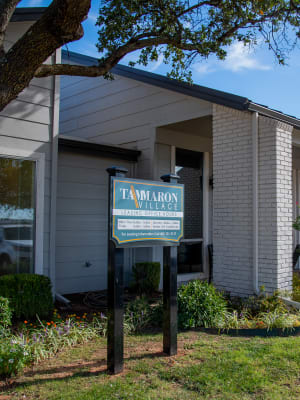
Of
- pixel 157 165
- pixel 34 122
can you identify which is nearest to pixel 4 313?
pixel 34 122

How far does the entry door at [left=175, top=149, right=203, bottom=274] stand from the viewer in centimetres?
901

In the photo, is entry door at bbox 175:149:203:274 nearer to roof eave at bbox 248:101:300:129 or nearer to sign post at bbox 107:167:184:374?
roof eave at bbox 248:101:300:129

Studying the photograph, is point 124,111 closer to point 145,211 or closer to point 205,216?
point 205,216

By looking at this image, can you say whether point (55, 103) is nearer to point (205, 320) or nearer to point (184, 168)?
point (184, 168)

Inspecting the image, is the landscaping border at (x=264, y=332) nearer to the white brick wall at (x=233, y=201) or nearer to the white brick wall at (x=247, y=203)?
the white brick wall at (x=247, y=203)

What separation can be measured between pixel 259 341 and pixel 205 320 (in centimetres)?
80

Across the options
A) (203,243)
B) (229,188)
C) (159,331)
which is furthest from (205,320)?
(203,243)

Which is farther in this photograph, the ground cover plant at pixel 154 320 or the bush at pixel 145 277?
the bush at pixel 145 277

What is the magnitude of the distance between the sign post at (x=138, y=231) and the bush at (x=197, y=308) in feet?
3.21

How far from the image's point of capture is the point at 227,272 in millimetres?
6746

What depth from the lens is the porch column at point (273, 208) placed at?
6.24 metres

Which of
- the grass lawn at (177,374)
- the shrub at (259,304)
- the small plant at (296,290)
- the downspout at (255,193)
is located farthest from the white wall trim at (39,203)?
the small plant at (296,290)

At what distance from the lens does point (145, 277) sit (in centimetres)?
804

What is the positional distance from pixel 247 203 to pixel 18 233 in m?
3.76
